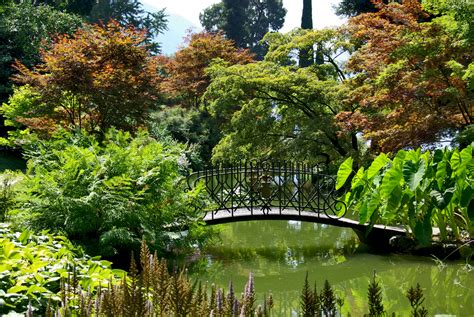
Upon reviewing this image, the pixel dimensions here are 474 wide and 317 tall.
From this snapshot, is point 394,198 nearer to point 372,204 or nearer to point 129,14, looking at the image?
point 372,204

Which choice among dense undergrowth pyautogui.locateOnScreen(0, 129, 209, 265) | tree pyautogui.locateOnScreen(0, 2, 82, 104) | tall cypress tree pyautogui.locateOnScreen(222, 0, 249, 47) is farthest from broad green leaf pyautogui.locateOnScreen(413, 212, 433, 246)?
tall cypress tree pyautogui.locateOnScreen(222, 0, 249, 47)

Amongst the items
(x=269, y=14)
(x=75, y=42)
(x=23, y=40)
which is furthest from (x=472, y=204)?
(x=269, y=14)

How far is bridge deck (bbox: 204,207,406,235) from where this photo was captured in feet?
26.0

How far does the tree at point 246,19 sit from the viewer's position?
3416 centimetres

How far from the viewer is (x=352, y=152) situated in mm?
11570

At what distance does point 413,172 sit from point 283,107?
7.25m

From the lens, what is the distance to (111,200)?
6027 millimetres

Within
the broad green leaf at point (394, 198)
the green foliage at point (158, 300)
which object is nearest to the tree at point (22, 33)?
the broad green leaf at point (394, 198)

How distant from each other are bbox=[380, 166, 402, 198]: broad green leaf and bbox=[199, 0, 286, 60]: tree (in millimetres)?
28187

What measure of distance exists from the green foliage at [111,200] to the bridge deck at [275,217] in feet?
3.87

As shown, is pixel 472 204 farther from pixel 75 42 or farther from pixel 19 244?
pixel 75 42

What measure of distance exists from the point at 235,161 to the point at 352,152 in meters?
2.56

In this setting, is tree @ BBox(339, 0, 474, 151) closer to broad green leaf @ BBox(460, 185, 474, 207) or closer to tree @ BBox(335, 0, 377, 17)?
broad green leaf @ BBox(460, 185, 474, 207)

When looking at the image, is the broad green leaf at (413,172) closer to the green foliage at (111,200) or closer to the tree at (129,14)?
the green foliage at (111,200)
